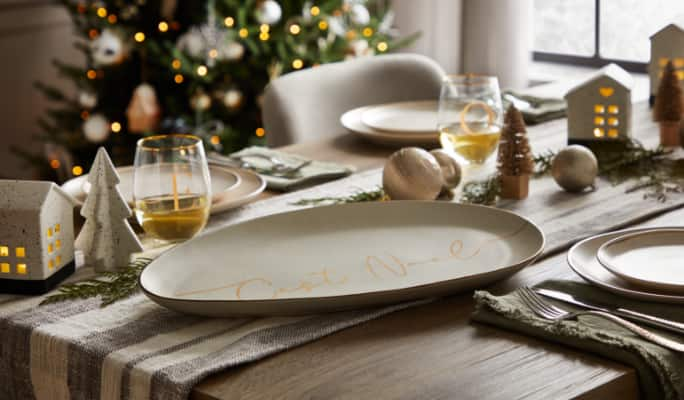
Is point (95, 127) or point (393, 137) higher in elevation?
point (393, 137)

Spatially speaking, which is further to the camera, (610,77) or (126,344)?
(610,77)

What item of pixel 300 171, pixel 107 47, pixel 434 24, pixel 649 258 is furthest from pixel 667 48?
pixel 434 24

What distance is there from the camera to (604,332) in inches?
32.7

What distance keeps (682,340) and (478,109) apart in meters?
0.66

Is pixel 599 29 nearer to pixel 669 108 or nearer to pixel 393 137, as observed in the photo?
pixel 669 108

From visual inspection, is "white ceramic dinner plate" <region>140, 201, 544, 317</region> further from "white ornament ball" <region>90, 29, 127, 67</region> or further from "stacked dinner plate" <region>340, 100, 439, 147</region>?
"white ornament ball" <region>90, 29, 127, 67</region>

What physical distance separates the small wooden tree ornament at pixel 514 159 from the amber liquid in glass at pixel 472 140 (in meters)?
0.12

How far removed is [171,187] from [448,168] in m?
0.41

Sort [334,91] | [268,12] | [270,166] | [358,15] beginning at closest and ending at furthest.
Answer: [270,166] → [334,91] → [268,12] → [358,15]

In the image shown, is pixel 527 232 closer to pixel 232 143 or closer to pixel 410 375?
pixel 410 375

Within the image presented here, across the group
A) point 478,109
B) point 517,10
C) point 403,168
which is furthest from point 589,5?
point 403,168

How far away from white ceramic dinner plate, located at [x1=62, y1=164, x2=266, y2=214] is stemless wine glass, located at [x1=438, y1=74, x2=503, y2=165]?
11.8 inches

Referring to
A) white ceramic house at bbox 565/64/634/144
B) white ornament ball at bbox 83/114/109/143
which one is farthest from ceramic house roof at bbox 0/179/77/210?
white ornament ball at bbox 83/114/109/143

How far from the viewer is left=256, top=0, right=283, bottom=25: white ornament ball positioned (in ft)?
10.2
